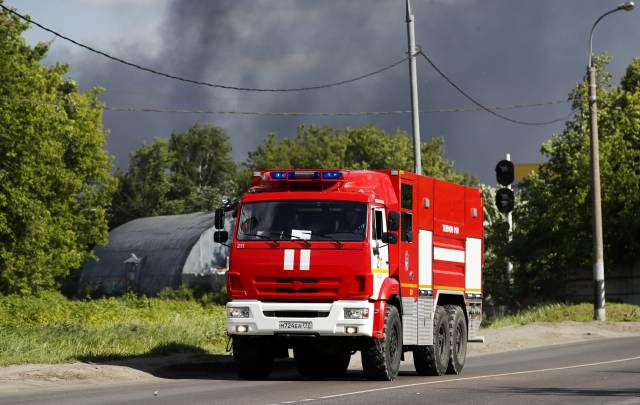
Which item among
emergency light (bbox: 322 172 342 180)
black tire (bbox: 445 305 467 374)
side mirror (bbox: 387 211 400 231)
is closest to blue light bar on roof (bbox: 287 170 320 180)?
emergency light (bbox: 322 172 342 180)

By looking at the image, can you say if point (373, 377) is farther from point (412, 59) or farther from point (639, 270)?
point (639, 270)

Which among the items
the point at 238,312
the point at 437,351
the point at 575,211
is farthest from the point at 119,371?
the point at 575,211

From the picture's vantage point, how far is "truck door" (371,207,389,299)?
1992 centimetres

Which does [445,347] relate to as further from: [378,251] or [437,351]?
[378,251]

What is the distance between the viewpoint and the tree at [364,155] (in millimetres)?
100938

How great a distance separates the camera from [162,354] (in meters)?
24.3

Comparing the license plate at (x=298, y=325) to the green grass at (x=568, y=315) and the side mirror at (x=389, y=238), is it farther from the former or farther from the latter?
the green grass at (x=568, y=315)

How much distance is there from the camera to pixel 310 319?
774 inches

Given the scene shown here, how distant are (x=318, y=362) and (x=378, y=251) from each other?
3714 millimetres

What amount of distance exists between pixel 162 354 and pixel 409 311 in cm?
543

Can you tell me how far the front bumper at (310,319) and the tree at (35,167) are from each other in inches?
1452

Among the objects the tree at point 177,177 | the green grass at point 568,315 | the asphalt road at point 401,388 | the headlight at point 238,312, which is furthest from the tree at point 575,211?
the tree at point 177,177

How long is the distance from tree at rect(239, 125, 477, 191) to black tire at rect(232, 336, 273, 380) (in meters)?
75.2

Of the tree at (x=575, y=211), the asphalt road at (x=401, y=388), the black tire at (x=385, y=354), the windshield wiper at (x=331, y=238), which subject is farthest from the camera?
the tree at (x=575, y=211)
